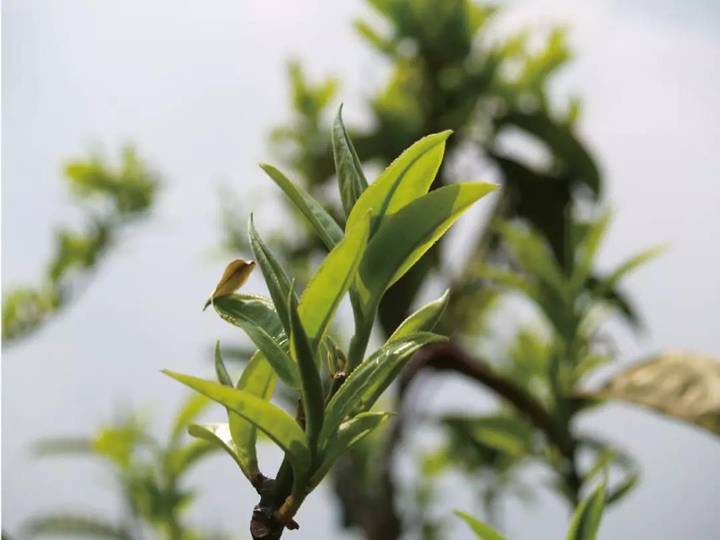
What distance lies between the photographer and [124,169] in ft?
4.25

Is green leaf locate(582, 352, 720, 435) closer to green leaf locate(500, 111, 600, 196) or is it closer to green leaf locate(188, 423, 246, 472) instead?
green leaf locate(188, 423, 246, 472)

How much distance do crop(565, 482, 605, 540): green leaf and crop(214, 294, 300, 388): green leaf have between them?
5.2 inches

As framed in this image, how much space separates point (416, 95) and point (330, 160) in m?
0.19

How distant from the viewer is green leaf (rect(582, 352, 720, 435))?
56 centimetres

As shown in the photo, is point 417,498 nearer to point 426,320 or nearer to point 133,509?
point 133,509

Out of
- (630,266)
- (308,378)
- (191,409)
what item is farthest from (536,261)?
(308,378)

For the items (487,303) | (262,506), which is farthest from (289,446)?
(487,303)

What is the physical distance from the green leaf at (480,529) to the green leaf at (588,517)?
38 millimetres

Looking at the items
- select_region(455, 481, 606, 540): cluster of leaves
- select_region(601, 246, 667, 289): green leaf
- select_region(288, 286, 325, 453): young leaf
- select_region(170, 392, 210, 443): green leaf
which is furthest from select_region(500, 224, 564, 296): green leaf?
select_region(288, 286, 325, 453): young leaf

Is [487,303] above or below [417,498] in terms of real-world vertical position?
above

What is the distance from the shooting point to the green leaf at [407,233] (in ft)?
0.64

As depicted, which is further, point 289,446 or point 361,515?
point 361,515

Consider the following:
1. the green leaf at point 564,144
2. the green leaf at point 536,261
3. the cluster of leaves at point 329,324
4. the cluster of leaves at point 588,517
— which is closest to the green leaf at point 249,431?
the cluster of leaves at point 329,324

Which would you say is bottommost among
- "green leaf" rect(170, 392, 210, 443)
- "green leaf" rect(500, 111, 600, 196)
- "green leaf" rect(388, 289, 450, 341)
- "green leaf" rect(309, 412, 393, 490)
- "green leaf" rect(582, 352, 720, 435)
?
"green leaf" rect(309, 412, 393, 490)
